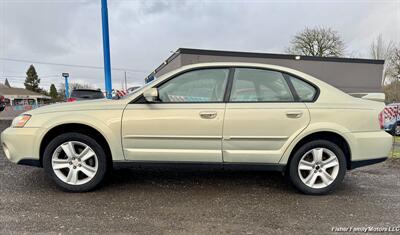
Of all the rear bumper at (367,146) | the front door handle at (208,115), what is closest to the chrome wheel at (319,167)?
the rear bumper at (367,146)

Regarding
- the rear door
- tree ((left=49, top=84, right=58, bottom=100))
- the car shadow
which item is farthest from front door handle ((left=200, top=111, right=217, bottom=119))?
tree ((left=49, top=84, right=58, bottom=100))

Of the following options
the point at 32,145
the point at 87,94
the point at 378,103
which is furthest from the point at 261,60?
the point at 32,145

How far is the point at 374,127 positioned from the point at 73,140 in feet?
12.2

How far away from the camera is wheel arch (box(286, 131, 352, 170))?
348 cm

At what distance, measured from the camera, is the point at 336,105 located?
3.47 m

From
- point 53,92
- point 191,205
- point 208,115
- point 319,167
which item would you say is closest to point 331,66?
point 319,167

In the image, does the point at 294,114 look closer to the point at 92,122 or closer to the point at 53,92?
the point at 92,122

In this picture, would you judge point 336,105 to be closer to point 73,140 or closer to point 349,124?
point 349,124

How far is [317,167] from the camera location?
3523 mm

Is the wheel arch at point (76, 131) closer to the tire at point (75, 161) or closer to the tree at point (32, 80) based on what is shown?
the tire at point (75, 161)

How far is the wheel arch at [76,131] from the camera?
11.5 ft

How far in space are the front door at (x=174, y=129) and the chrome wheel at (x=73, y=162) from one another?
→ 1.57 feet

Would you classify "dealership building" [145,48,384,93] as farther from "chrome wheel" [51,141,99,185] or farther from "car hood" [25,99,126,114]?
"chrome wheel" [51,141,99,185]

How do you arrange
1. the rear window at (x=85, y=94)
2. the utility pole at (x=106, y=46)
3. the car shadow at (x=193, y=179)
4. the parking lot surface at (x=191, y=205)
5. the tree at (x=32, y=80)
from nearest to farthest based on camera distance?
the parking lot surface at (x=191, y=205) → the car shadow at (x=193, y=179) → the utility pole at (x=106, y=46) → the rear window at (x=85, y=94) → the tree at (x=32, y=80)
